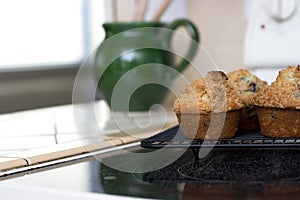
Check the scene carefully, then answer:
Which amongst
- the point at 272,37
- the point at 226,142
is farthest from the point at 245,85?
the point at 272,37

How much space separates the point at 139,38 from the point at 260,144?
0.62m

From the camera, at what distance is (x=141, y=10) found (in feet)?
4.35

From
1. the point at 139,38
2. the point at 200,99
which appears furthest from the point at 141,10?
the point at 200,99

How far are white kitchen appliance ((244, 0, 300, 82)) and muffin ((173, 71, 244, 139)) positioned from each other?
412 mm

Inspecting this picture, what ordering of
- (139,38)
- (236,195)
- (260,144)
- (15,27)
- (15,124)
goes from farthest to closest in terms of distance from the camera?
(15,27) < (139,38) < (15,124) < (260,144) < (236,195)

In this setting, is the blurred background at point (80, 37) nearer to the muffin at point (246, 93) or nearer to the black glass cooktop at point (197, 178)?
the muffin at point (246, 93)

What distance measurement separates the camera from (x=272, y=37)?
3.71 ft

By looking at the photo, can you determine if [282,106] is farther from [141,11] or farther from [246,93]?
[141,11]

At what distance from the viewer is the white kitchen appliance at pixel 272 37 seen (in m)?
1.11

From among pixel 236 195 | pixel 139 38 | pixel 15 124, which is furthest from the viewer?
pixel 139 38

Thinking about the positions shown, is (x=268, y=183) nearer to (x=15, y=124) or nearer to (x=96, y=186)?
(x=96, y=186)

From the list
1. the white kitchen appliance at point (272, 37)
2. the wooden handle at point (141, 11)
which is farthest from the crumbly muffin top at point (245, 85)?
the wooden handle at point (141, 11)

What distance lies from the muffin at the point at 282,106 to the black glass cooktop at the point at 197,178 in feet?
0.09

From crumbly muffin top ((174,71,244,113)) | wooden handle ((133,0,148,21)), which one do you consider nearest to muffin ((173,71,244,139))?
crumbly muffin top ((174,71,244,113))
